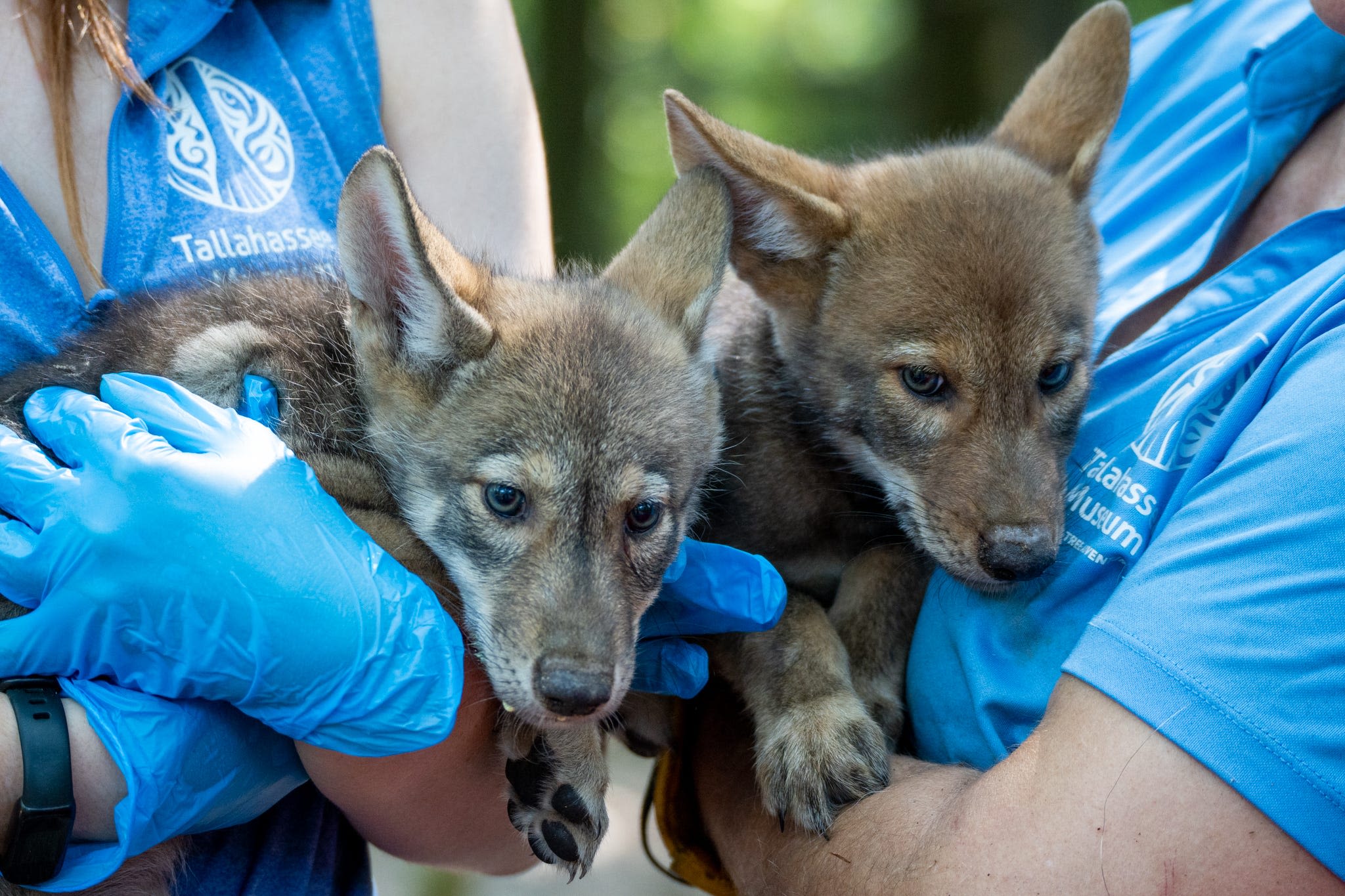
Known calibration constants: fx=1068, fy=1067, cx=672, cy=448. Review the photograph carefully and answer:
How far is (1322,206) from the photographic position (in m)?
2.68

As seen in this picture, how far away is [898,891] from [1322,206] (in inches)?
78.6

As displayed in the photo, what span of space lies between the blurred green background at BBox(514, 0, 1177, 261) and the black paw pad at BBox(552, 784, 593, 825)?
9.88 m

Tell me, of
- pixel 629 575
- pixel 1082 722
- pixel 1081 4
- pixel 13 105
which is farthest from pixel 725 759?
pixel 1081 4

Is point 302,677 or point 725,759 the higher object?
point 302,677

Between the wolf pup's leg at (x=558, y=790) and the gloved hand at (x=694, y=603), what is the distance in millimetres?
278

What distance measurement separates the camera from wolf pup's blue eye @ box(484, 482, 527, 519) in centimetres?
232

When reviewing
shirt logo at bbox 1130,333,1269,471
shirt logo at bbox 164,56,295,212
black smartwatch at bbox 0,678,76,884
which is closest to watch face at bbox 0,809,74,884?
black smartwatch at bbox 0,678,76,884

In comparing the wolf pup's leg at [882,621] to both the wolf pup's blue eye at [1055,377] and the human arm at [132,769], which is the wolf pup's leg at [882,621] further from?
the human arm at [132,769]

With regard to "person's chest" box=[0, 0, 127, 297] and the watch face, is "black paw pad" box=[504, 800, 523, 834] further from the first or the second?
"person's chest" box=[0, 0, 127, 297]

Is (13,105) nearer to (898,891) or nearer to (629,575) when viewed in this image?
(629,575)

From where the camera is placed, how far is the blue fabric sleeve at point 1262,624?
66.2 inches

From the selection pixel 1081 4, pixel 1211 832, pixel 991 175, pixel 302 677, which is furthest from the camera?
pixel 1081 4

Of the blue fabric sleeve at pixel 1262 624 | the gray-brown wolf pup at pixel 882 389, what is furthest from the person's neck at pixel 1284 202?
the blue fabric sleeve at pixel 1262 624

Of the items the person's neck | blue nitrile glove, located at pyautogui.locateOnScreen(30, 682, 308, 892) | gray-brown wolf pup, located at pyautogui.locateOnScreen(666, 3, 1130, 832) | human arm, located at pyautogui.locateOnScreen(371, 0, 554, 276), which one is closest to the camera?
blue nitrile glove, located at pyautogui.locateOnScreen(30, 682, 308, 892)
